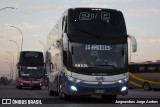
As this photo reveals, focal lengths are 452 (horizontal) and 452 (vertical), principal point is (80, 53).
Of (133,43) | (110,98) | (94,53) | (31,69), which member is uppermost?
(133,43)

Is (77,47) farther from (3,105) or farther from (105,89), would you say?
(3,105)

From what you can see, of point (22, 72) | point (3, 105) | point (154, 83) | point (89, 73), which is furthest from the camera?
point (154, 83)

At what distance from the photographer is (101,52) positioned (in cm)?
1944

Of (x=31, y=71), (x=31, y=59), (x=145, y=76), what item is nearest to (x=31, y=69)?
(x=31, y=71)

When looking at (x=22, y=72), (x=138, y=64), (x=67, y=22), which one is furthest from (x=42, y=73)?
(x=67, y=22)

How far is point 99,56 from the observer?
63.9ft

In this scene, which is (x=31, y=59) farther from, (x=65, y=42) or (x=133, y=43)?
(x=133, y=43)

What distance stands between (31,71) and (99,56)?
2418 centimetres

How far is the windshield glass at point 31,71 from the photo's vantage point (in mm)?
42731

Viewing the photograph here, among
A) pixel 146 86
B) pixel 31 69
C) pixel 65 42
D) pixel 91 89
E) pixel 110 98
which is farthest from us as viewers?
pixel 146 86

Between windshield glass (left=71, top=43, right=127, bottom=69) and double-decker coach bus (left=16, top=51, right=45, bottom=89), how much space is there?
22.9 metres

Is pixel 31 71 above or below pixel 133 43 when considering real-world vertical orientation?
below

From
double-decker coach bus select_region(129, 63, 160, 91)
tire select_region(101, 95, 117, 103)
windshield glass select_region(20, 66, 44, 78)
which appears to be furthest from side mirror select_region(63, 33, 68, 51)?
double-decker coach bus select_region(129, 63, 160, 91)

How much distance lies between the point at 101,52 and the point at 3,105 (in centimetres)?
479
